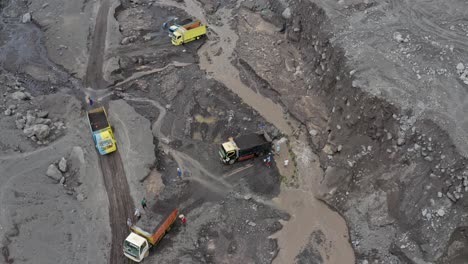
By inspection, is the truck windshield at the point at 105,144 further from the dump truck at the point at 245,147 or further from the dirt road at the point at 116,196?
the dump truck at the point at 245,147

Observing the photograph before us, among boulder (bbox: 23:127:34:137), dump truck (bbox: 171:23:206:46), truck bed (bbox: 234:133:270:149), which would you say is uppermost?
dump truck (bbox: 171:23:206:46)

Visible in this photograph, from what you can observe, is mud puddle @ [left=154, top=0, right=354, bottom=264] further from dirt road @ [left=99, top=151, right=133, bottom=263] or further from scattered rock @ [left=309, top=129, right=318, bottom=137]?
dirt road @ [left=99, top=151, right=133, bottom=263]

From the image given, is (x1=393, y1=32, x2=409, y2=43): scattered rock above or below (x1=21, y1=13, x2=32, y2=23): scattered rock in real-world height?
above

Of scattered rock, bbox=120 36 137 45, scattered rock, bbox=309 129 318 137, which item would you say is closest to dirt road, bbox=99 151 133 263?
scattered rock, bbox=309 129 318 137

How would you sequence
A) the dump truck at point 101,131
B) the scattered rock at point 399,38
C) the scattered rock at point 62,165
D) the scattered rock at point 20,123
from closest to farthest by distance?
the scattered rock at point 62,165 < the dump truck at point 101,131 < the scattered rock at point 20,123 < the scattered rock at point 399,38

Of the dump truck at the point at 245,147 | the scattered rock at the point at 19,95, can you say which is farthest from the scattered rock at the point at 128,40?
the dump truck at the point at 245,147

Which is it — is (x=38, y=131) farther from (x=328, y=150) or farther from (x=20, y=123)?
(x=328, y=150)

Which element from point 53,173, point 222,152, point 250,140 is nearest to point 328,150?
point 250,140
